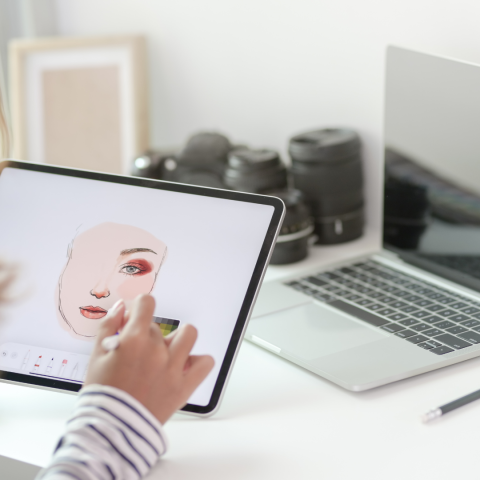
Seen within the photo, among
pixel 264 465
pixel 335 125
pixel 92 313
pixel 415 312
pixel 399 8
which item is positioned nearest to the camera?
pixel 264 465

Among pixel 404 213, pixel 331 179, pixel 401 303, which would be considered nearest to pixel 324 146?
pixel 331 179

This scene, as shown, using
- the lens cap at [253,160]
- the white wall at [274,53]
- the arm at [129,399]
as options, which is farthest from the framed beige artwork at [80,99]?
the arm at [129,399]

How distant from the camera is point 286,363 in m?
0.67

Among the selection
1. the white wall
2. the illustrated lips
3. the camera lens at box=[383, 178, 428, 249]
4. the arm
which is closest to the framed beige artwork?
the white wall

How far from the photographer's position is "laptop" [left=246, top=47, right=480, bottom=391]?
0.65 meters

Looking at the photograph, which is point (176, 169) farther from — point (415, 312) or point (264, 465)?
point (264, 465)

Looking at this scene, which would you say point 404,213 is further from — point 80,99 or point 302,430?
point 80,99

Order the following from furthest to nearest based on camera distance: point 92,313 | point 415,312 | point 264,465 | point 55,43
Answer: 1. point 55,43
2. point 415,312
3. point 92,313
4. point 264,465

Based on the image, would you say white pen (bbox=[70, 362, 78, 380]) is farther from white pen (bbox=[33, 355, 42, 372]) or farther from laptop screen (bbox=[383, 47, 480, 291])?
laptop screen (bbox=[383, 47, 480, 291])

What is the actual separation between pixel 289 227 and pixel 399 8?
0.34 metres

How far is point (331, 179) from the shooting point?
95 cm

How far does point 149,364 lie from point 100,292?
0.45 ft

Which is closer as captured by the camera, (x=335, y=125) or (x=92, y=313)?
(x=92, y=313)

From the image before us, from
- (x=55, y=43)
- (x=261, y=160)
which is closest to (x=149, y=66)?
(x=55, y=43)
